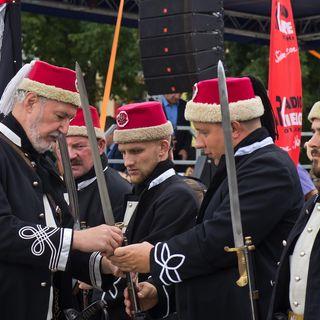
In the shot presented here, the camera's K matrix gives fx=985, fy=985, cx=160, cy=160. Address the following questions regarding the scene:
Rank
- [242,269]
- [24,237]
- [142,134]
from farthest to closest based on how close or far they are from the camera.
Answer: [142,134]
[24,237]
[242,269]

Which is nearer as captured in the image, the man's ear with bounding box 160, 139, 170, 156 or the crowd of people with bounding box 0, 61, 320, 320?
the crowd of people with bounding box 0, 61, 320, 320

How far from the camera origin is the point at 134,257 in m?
4.68

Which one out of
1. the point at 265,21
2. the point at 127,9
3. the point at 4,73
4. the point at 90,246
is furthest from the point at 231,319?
the point at 265,21

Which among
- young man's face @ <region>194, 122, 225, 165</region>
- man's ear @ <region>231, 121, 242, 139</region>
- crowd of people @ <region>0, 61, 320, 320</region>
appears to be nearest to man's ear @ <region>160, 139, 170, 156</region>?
crowd of people @ <region>0, 61, 320, 320</region>

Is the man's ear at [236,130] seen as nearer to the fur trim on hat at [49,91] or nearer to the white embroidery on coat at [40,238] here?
the fur trim on hat at [49,91]

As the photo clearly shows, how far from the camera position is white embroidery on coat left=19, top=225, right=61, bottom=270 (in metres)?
4.58

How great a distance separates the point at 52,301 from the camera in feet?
16.2

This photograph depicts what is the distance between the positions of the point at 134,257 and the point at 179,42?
5.87 m

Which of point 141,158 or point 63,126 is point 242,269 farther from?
point 141,158

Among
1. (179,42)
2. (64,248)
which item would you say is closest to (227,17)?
(179,42)

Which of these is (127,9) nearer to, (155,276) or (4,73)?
(4,73)

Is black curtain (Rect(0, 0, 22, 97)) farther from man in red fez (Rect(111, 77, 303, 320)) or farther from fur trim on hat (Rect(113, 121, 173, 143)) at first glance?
man in red fez (Rect(111, 77, 303, 320))

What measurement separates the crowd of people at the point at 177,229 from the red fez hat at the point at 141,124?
0.39m

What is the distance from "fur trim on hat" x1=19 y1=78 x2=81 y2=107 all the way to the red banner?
354 cm
